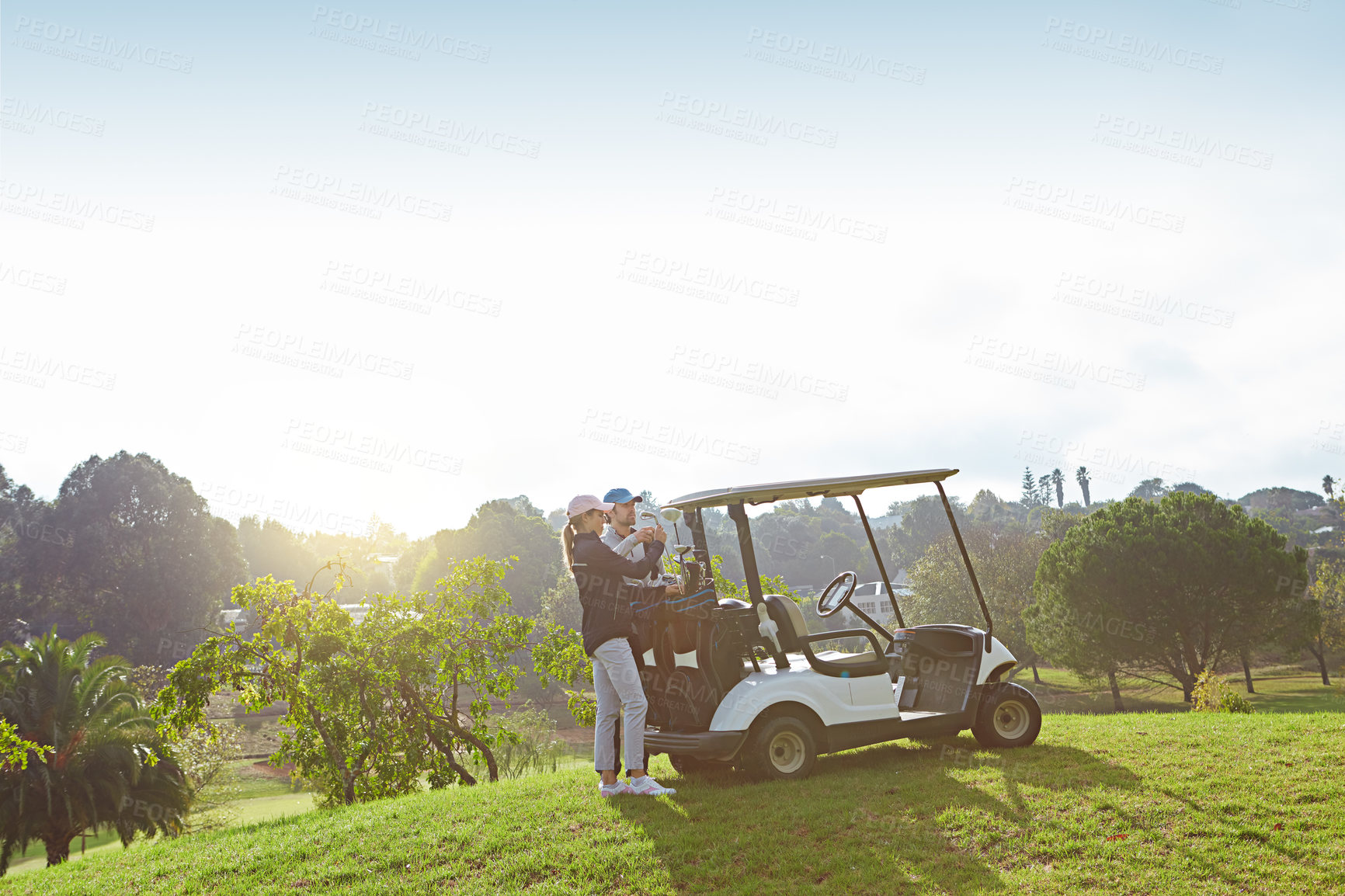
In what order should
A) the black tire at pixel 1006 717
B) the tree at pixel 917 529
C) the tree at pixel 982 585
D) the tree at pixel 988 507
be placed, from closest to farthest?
the black tire at pixel 1006 717 < the tree at pixel 982 585 < the tree at pixel 917 529 < the tree at pixel 988 507

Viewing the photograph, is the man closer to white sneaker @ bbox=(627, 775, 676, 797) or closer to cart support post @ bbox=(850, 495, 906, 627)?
white sneaker @ bbox=(627, 775, 676, 797)

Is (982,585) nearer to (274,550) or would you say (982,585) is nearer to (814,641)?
(814,641)

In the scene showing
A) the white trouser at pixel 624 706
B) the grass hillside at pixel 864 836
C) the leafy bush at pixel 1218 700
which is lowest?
the leafy bush at pixel 1218 700

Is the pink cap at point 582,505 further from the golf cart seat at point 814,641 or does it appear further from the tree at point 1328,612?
the tree at point 1328,612

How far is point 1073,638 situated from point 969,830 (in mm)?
28199

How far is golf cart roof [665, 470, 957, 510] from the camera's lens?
23.7 ft

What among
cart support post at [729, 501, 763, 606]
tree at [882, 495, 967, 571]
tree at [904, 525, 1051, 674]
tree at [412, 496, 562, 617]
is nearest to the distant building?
tree at [882, 495, 967, 571]

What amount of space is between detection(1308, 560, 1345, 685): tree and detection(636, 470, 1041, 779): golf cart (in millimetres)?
37905

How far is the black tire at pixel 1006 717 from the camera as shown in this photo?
7.93 metres

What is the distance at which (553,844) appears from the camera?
19.3 ft

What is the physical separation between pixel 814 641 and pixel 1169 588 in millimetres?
26933

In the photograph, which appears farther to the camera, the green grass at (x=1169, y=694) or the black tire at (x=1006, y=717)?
the green grass at (x=1169, y=694)

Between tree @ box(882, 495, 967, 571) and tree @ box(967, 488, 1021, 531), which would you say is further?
tree @ box(967, 488, 1021, 531)

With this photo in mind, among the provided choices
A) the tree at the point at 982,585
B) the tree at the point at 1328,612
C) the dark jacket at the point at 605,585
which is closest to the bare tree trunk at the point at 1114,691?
the tree at the point at 982,585
